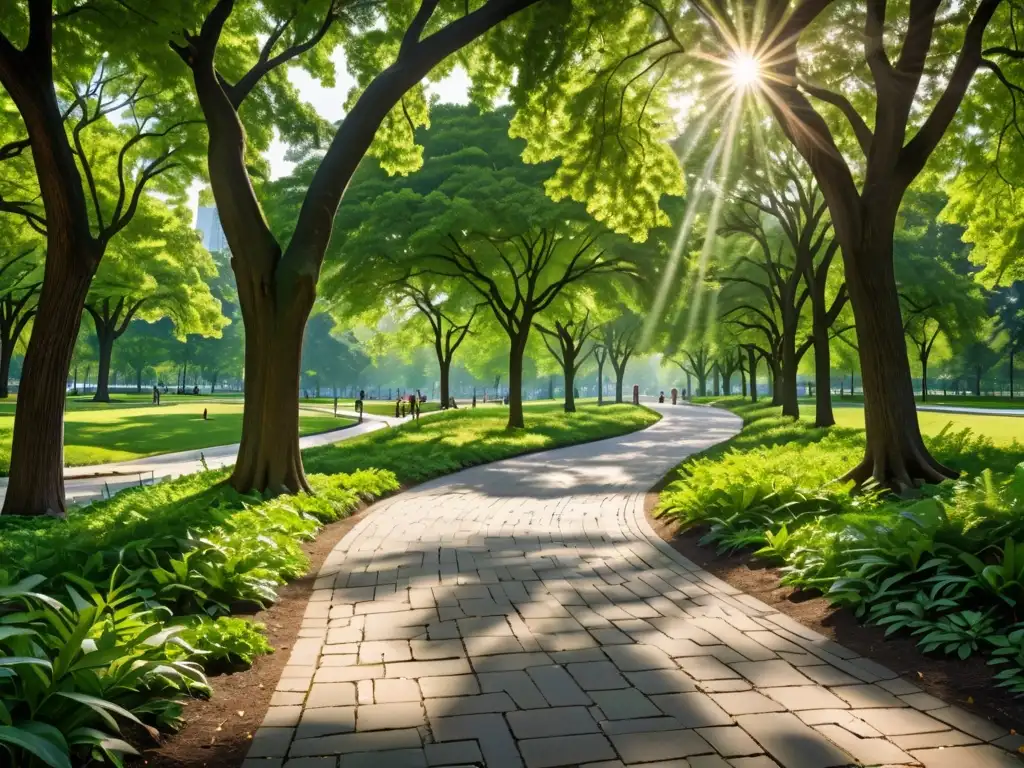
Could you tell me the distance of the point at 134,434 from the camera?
22125mm

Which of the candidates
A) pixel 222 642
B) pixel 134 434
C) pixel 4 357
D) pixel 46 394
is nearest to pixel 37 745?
pixel 222 642

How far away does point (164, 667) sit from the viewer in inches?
131

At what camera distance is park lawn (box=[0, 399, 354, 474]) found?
17.8 m

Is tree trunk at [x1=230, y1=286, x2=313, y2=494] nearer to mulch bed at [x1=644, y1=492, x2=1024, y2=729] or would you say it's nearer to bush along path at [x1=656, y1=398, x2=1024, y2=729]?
bush along path at [x1=656, y1=398, x2=1024, y2=729]

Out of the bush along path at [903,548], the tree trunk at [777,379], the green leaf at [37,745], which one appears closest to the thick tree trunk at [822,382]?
the bush along path at [903,548]

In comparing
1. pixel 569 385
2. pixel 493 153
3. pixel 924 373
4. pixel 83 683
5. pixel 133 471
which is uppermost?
pixel 493 153

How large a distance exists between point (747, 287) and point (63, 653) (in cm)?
2913

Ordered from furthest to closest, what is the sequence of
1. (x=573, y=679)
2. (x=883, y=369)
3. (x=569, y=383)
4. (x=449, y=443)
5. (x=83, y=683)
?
(x=569, y=383), (x=449, y=443), (x=883, y=369), (x=573, y=679), (x=83, y=683)

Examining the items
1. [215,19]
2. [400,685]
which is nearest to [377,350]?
[215,19]

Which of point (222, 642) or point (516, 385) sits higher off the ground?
point (516, 385)

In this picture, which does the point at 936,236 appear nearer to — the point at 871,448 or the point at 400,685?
the point at 871,448

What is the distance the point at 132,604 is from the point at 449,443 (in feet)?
43.6

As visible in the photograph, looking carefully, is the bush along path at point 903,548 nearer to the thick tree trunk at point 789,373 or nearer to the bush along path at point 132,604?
the bush along path at point 132,604

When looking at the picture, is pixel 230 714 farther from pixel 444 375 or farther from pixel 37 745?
pixel 444 375
